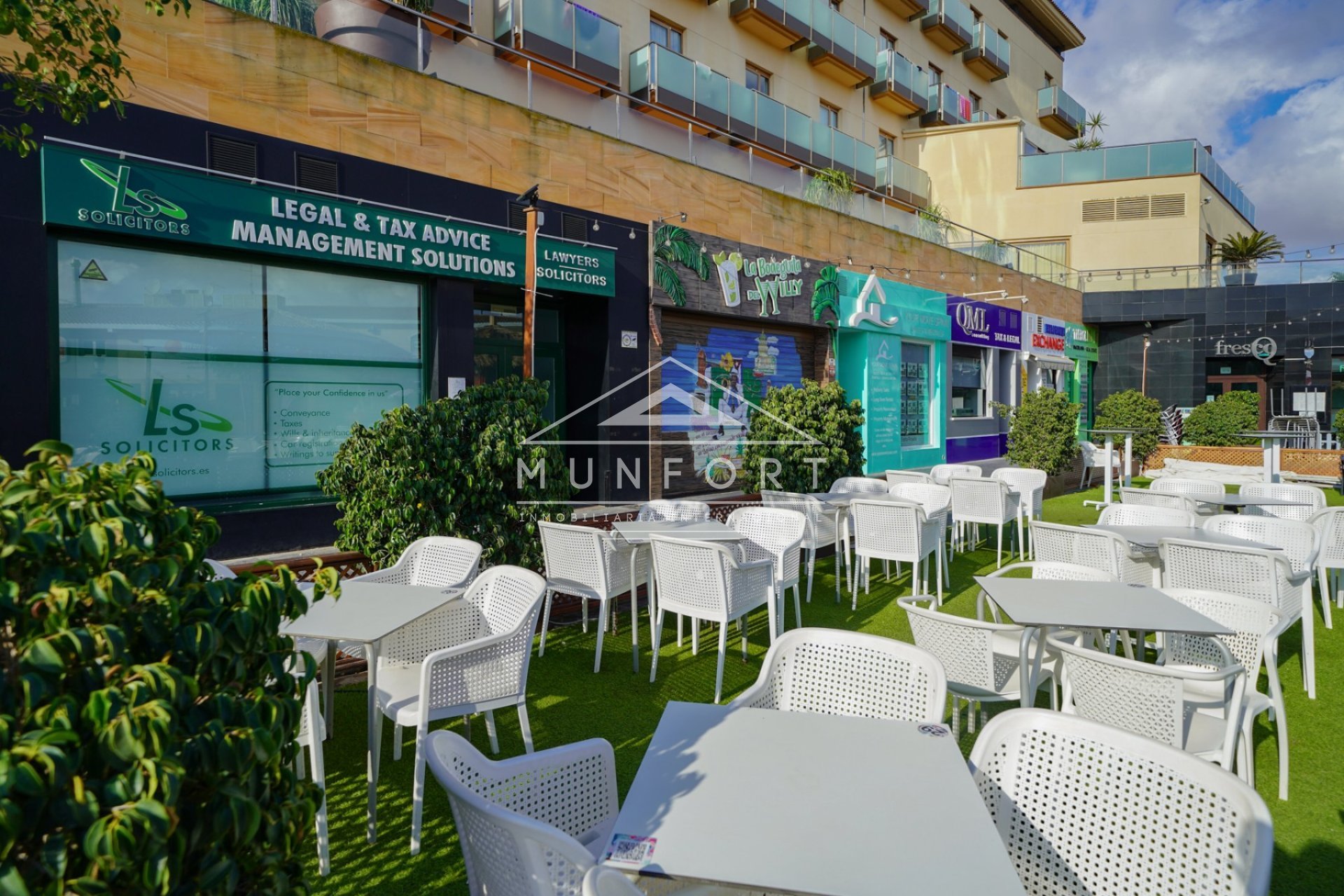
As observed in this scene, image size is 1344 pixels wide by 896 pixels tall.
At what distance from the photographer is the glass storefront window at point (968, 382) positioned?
18.3m

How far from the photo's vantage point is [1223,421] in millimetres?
19109

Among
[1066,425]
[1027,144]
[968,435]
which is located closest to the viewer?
[1066,425]

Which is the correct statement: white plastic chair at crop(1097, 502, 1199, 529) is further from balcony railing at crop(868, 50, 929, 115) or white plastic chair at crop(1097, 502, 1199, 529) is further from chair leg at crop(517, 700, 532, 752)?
balcony railing at crop(868, 50, 929, 115)

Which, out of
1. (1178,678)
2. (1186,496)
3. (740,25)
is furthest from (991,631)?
(740,25)

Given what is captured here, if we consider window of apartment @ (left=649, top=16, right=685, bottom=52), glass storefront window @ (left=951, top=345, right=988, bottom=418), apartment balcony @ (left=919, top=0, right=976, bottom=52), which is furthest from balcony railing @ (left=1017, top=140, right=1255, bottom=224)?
window of apartment @ (left=649, top=16, right=685, bottom=52)

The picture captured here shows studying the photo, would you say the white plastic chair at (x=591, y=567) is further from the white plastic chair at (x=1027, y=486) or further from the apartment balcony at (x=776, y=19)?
the apartment balcony at (x=776, y=19)

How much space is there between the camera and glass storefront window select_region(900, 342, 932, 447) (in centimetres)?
1630

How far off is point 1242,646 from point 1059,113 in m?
32.7

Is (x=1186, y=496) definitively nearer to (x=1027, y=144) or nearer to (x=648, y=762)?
(x=648, y=762)

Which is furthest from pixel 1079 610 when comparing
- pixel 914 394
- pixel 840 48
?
pixel 840 48

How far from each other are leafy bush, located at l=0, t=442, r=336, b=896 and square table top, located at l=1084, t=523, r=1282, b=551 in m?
4.97

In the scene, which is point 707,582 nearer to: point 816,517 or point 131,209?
point 816,517

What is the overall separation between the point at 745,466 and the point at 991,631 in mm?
5441

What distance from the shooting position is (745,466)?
28.6 feet
